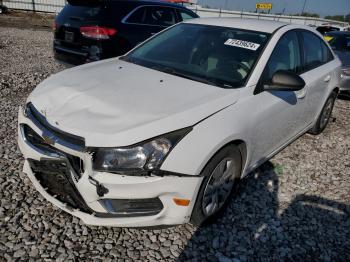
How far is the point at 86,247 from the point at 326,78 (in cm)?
363

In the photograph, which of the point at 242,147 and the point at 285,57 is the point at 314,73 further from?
the point at 242,147

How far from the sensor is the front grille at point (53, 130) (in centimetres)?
215

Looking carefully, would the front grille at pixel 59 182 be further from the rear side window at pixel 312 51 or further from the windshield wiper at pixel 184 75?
the rear side window at pixel 312 51

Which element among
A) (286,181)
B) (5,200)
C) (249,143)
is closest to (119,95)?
(249,143)

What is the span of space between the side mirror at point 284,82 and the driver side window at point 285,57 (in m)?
0.10

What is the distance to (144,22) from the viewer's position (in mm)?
6172

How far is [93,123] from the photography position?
2.21 m

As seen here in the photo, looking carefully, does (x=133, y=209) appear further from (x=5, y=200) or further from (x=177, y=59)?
(x=177, y=59)

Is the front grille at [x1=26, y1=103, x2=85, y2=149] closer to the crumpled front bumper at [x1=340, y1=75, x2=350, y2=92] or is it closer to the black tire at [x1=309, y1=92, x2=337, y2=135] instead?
the black tire at [x1=309, y1=92, x2=337, y2=135]

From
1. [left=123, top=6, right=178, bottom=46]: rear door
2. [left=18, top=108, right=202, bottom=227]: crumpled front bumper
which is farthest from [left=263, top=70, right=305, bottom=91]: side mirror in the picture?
[left=123, top=6, right=178, bottom=46]: rear door

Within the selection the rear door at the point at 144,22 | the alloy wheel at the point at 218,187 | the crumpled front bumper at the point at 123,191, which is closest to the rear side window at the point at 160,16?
the rear door at the point at 144,22

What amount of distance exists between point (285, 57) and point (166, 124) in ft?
6.16

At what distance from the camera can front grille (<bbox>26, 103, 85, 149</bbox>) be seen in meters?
2.15

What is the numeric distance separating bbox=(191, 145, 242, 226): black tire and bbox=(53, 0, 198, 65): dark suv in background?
3536mm
